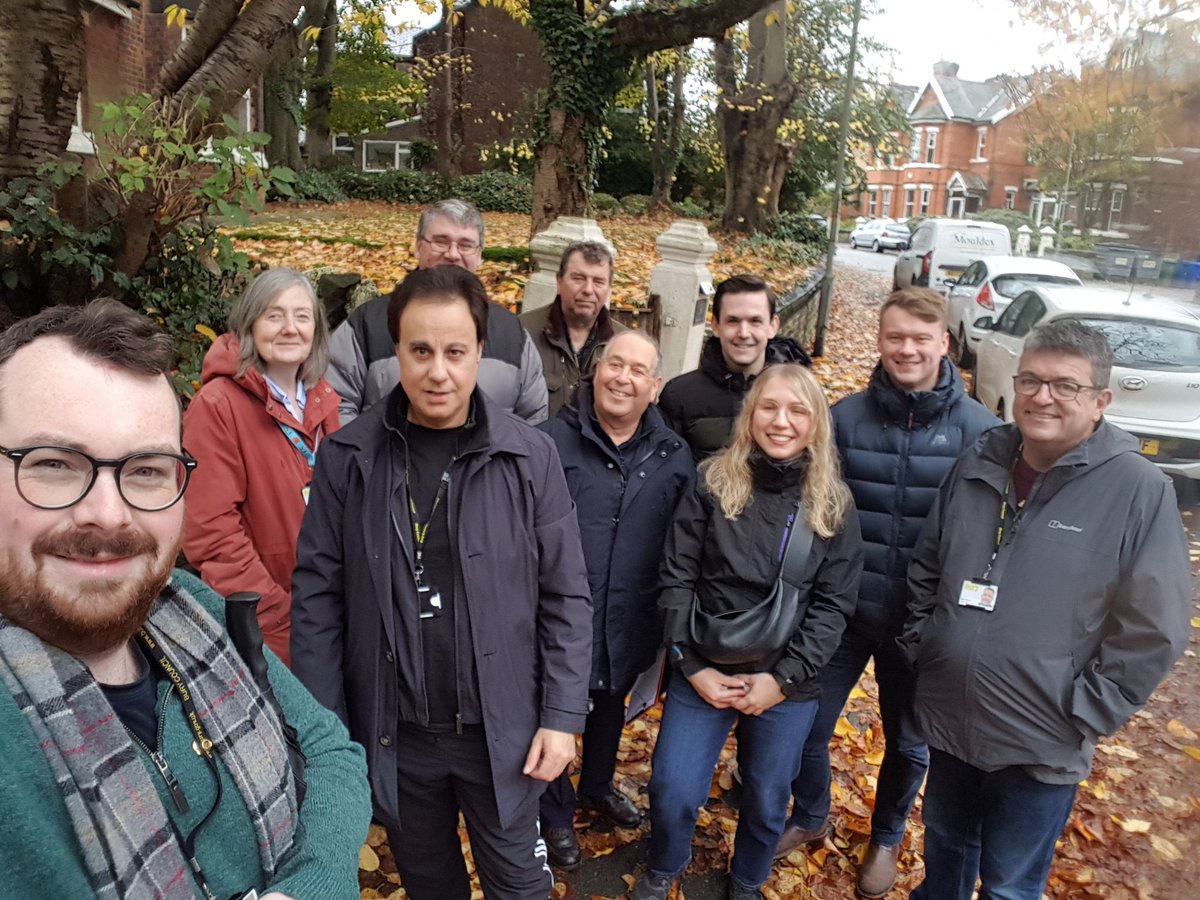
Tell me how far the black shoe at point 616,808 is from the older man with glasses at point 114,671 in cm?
220

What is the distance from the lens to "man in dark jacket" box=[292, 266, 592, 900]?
2.20m

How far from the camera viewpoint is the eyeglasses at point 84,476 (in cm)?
114

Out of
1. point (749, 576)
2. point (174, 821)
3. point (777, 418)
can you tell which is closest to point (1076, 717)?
point (749, 576)

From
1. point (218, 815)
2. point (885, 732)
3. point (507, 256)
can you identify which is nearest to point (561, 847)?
point (885, 732)

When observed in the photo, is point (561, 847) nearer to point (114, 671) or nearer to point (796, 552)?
point (796, 552)

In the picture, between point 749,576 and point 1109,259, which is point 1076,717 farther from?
point 1109,259

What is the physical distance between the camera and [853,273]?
2369 centimetres

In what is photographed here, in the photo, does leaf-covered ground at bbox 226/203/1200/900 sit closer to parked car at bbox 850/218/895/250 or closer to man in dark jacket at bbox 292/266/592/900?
man in dark jacket at bbox 292/266/592/900

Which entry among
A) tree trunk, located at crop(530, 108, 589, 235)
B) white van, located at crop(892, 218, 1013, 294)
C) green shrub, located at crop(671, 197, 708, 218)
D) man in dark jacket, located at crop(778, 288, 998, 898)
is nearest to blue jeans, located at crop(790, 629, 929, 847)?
man in dark jacket, located at crop(778, 288, 998, 898)

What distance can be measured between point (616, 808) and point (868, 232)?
32.4 m

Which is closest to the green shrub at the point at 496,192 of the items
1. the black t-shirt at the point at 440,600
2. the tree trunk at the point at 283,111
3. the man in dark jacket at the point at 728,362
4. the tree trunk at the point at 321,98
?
the tree trunk at the point at 283,111

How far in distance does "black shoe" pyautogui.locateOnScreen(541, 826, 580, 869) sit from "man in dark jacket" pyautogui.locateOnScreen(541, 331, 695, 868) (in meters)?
0.17

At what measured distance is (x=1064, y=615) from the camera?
231 centimetres

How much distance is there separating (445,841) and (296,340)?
5.91 ft
